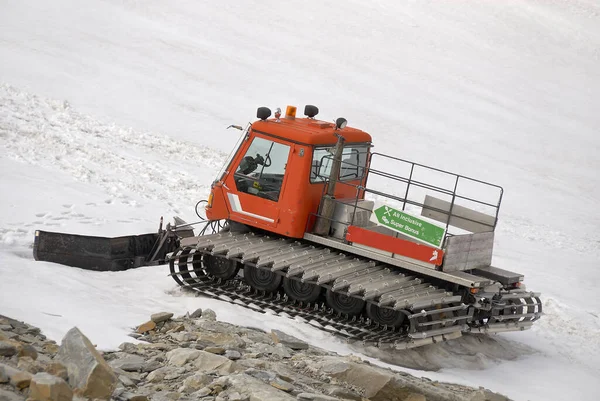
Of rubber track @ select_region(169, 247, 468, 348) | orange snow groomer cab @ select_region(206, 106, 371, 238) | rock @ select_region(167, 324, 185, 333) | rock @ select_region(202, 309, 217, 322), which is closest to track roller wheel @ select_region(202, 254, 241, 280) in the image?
rubber track @ select_region(169, 247, 468, 348)

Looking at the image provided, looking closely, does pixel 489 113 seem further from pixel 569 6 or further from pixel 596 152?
pixel 569 6

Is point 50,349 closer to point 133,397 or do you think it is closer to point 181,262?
point 133,397

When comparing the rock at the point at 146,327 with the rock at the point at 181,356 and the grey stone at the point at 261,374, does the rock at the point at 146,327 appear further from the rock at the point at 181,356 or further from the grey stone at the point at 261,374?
the grey stone at the point at 261,374

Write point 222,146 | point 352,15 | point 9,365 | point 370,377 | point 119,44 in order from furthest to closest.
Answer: point 352,15
point 119,44
point 222,146
point 370,377
point 9,365

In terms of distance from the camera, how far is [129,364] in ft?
24.6

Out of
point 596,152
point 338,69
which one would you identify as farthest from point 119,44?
Result: point 596,152

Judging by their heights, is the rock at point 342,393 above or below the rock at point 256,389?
below

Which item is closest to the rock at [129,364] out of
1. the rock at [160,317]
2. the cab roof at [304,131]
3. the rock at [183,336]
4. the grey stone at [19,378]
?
the rock at [183,336]

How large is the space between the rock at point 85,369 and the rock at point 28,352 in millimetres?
270

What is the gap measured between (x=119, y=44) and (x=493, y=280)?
25.2m

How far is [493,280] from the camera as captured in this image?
37.1 ft

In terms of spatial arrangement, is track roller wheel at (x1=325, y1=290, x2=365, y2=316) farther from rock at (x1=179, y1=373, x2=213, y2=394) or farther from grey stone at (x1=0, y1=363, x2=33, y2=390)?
grey stone at (x1=0, y1=363, x2=33, y2=390)

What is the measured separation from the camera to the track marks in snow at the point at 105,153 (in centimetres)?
1731

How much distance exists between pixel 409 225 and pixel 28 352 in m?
5.42
